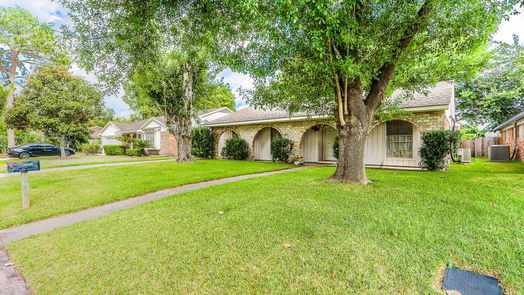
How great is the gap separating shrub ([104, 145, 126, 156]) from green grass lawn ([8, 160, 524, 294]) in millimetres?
23362

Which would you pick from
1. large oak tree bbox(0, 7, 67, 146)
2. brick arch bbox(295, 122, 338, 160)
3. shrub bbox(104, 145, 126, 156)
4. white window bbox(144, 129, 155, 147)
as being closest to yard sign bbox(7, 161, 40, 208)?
large oak tree bbox(0, 7, 67, 146)

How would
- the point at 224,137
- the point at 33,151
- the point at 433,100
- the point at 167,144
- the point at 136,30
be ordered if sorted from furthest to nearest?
the point at 167,144 < the point at 33,151 < the point at 224,137 < the point at 433,100 < the point at 136,30

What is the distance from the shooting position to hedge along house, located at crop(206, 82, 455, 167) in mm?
9828

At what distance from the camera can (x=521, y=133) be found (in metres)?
13.2

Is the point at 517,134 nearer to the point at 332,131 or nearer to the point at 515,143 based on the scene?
the point at 515,143

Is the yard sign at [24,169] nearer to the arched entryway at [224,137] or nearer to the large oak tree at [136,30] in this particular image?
the large oak tree at [136,30]

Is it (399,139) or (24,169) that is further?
(399,139)

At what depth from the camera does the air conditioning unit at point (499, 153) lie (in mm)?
13789

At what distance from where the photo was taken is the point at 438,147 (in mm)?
9242

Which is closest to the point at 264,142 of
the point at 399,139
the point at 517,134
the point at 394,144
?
the point at 394,144

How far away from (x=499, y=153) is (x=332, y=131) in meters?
10.2

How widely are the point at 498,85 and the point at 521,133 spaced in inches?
458

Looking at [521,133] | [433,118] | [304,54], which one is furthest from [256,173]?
[521,133]

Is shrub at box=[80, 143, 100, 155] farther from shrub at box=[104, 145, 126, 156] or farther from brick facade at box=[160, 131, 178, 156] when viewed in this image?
brick facade at box=[160, 131, 178, 156]
